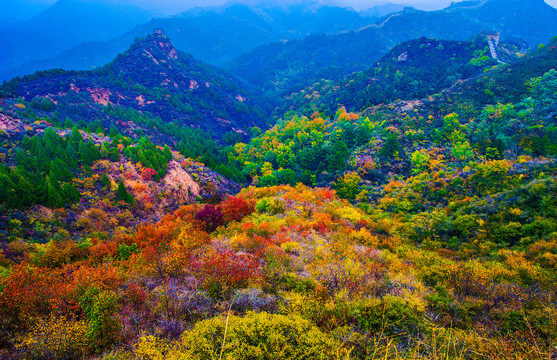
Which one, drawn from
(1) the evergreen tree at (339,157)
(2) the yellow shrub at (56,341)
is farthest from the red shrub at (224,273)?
(1) the evergreen tree at (339,157)

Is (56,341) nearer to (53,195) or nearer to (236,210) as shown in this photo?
(236,210)

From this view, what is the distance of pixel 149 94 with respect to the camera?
4094 inches

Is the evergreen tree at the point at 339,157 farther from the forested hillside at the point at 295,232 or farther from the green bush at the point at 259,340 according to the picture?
the green bush at the point at 259,340

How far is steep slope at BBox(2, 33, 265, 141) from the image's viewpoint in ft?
257

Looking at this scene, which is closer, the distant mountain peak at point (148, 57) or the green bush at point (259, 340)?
the green bush at point (259, 340)

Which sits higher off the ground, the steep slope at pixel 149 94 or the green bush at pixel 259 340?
the steep slope at pixel 149 94

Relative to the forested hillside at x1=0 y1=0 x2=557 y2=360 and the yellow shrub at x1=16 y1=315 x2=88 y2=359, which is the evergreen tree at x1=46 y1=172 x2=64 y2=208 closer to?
the forested hillside at x1=0 y1=0 x2=557 y2=360

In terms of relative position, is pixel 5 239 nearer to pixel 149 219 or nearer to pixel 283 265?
pixel 149 219

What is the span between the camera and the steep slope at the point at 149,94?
78.3 metres

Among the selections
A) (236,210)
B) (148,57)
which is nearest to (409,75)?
(236,210)

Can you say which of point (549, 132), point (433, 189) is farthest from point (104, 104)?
point (549, 132)

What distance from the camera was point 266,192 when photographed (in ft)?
139

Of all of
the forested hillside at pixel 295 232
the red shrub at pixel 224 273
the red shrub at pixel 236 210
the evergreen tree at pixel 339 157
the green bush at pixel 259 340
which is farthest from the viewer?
the evergreen tree at pixel 339 157

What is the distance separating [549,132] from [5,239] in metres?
80.9
